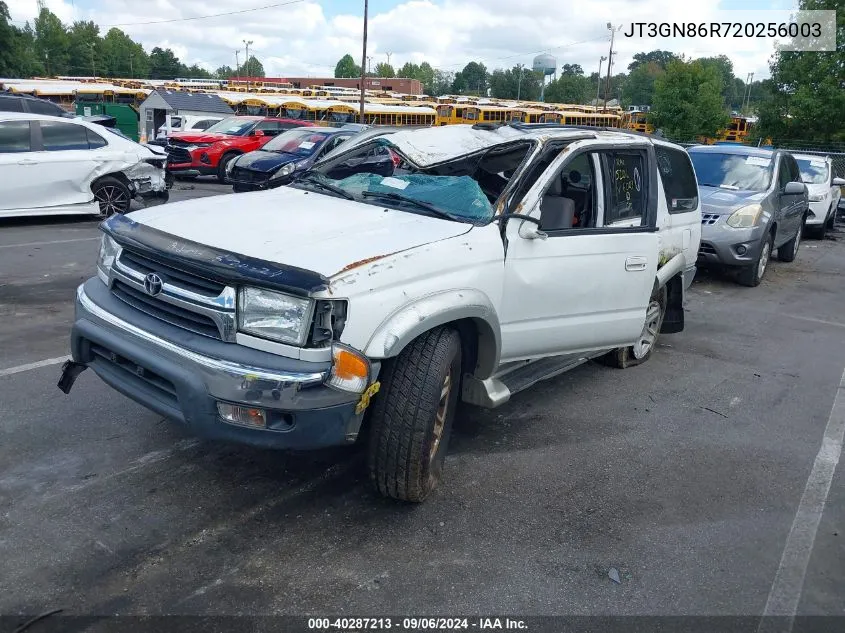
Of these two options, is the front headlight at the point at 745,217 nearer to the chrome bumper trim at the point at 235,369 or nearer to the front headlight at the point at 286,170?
the chrome bumper trim at the point at 235,369

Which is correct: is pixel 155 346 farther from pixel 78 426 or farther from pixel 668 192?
pixel 668 192

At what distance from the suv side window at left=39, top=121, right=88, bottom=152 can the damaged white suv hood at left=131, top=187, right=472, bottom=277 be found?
7893mm

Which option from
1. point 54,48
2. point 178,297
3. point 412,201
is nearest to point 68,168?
point 412,201

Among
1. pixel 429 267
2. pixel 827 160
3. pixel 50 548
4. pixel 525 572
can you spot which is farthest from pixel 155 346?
pixel 827 160

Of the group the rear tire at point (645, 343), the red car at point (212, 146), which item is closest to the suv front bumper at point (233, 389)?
the rear tire at point (645, 343)

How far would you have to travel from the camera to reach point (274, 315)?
3162mm

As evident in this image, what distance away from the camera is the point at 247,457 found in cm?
411

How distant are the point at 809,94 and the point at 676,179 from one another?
2656cm

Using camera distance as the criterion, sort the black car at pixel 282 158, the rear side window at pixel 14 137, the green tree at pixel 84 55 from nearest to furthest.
A: 1. the rear side window at pixel 14 137
2. the black car at pixel 282 158
3. the green tree at pixel 84 55

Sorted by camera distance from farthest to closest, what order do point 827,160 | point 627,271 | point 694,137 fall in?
point 694,137 → point 827,160 → point 627,271

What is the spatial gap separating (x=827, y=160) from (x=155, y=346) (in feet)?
49.8

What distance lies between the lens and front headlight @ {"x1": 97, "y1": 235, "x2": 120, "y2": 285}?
3818mm

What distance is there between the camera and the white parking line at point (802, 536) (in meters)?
3.10

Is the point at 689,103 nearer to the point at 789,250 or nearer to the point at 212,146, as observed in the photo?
the point at 212,146
